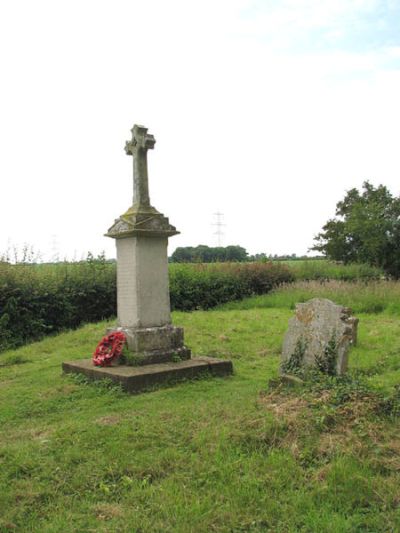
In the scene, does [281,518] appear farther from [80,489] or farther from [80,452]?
[80,452]

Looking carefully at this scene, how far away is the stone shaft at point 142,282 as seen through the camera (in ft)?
27.3

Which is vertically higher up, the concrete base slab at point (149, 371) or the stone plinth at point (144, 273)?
the stone plinth at point (144, 273)

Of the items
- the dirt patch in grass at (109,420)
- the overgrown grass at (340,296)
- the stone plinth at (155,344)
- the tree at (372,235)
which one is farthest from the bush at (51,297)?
the tree at (372,235)

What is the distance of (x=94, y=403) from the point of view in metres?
6.52

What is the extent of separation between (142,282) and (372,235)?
2373 cm

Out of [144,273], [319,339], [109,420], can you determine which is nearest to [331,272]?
[144,273]

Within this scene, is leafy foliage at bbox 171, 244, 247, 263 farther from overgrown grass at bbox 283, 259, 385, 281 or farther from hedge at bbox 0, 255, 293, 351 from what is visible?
hedge at bbox 0, 255, 293, 351

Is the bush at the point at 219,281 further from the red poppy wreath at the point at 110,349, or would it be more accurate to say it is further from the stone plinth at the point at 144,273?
the red poppy wreath at the point at 110,349

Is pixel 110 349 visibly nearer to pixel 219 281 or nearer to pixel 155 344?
pixel 155 344

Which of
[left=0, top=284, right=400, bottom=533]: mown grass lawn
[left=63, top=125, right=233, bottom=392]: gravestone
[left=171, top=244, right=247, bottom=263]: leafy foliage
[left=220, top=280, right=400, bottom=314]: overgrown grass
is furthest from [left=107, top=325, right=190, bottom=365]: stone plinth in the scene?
[left=171, top=244, right=247, bottom=263]: leafy foliage

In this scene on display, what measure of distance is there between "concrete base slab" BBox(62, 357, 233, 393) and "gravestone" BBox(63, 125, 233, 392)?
2cm

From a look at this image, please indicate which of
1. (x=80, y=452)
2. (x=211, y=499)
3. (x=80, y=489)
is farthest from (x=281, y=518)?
(x=80, y=452)

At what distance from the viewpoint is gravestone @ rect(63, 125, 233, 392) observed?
8172mm

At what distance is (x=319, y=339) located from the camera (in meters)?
6.88
